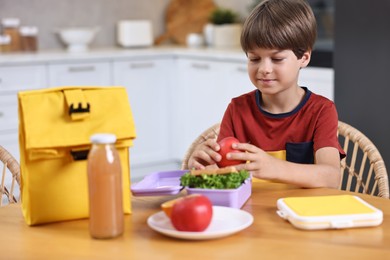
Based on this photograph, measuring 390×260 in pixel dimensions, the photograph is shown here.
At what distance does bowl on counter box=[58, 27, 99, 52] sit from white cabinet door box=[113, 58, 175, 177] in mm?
427

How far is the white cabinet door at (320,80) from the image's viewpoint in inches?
148

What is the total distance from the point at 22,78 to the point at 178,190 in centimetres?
291

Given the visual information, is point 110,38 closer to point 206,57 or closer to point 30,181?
point 206,57

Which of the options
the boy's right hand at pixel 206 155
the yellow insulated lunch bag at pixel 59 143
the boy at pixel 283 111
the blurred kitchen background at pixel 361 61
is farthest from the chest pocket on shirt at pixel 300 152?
the blurred kitchen background at pixel 361 61

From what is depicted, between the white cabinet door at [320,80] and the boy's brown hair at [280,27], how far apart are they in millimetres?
1767

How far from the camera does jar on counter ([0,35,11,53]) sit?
470 centimetres

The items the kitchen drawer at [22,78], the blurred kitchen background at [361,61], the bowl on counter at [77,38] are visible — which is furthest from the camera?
the bowl on counter at [77,38]

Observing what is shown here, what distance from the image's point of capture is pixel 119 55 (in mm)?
4703

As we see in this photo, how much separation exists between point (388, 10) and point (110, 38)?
8.43 feet

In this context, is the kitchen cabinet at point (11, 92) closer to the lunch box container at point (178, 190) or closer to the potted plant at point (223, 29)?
the potted plant at point (223, 29)

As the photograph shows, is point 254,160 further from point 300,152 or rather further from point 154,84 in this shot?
point 154,84

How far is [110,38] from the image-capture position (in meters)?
5.41

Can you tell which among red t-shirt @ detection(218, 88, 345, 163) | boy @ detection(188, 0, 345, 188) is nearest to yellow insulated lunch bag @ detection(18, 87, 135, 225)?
boy @ detection(188, 0, 345, 188)

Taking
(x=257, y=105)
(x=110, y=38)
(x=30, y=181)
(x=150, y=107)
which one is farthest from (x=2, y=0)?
(x=30, y=181)
